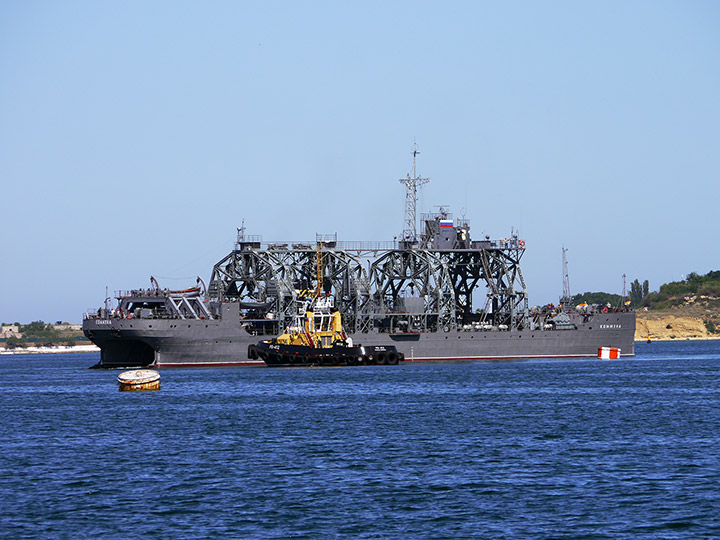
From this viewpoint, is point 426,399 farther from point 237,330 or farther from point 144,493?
point 237,330

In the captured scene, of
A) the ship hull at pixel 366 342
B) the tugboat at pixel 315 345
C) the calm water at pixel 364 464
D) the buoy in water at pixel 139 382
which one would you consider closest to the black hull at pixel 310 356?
the tugboat at pixel 315 345

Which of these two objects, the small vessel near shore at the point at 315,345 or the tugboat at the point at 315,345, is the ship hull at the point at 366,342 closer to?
the tugboat at the point at 315,345

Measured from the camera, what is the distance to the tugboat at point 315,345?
8788 cm

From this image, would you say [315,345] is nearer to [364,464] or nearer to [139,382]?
[139,382]

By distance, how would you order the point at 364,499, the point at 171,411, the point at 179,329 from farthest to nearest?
the point at 179,329 → the point at 171,411 → the point at 364,499

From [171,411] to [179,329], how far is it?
119 feet

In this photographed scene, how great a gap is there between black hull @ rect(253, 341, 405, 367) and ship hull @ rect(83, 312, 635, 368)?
137 inches

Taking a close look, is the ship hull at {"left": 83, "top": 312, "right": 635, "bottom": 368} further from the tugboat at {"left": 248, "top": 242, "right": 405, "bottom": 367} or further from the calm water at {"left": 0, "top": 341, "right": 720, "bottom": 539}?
the calm water at {"left": 0, "top": 341, "right": 720, "bottom": 539}

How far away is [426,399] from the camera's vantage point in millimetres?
57625

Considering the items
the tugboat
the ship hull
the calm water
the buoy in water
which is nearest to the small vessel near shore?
→ the tugboat

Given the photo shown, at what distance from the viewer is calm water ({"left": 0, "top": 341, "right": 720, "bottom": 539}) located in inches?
992

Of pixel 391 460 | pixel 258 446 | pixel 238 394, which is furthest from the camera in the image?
pixel 238 394

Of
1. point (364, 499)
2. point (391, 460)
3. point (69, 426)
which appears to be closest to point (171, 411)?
point (69, 426)

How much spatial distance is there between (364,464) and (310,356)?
2144 inches
